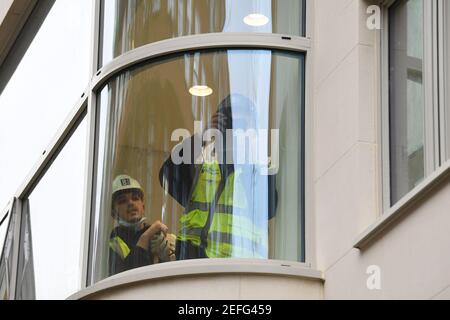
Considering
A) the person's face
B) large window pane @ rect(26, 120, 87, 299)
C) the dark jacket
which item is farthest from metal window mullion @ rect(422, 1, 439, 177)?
large window pane @ rect(26, 120, 87, 299)

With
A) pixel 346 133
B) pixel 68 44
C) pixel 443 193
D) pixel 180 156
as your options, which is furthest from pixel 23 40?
pixel 443 193

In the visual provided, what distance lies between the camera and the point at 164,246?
11.7 m

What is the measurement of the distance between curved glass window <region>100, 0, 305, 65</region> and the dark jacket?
1.74m

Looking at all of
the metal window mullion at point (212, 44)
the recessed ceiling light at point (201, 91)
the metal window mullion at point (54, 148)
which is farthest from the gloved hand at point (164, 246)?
the metal window mullion at point (54, 148)

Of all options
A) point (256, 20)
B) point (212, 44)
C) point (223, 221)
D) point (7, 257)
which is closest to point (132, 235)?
point (223, 221)

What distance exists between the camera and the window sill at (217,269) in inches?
433

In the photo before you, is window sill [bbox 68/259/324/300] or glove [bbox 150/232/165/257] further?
glove [bbox 150/232/165/257]

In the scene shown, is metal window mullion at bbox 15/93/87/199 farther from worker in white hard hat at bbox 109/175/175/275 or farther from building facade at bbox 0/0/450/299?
worker in white hard hat at bbox 109/175/175/275

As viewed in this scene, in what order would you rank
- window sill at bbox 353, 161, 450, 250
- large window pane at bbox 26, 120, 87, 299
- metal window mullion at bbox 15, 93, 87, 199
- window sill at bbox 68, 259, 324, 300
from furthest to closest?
metal window mullion at bbox 15, 93, 87, 199, large window pane at bbox 26, 120, 87, 299, window sill at bbox 68, 259, 324, 300, window sill at bbox 353, 161, 450, 250

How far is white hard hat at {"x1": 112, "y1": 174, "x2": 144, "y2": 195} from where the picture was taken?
1218 cm

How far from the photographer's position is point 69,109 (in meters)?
14.9

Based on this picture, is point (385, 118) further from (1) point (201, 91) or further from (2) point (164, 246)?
(2) point (164, 246)

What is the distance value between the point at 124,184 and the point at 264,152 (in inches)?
55.4
